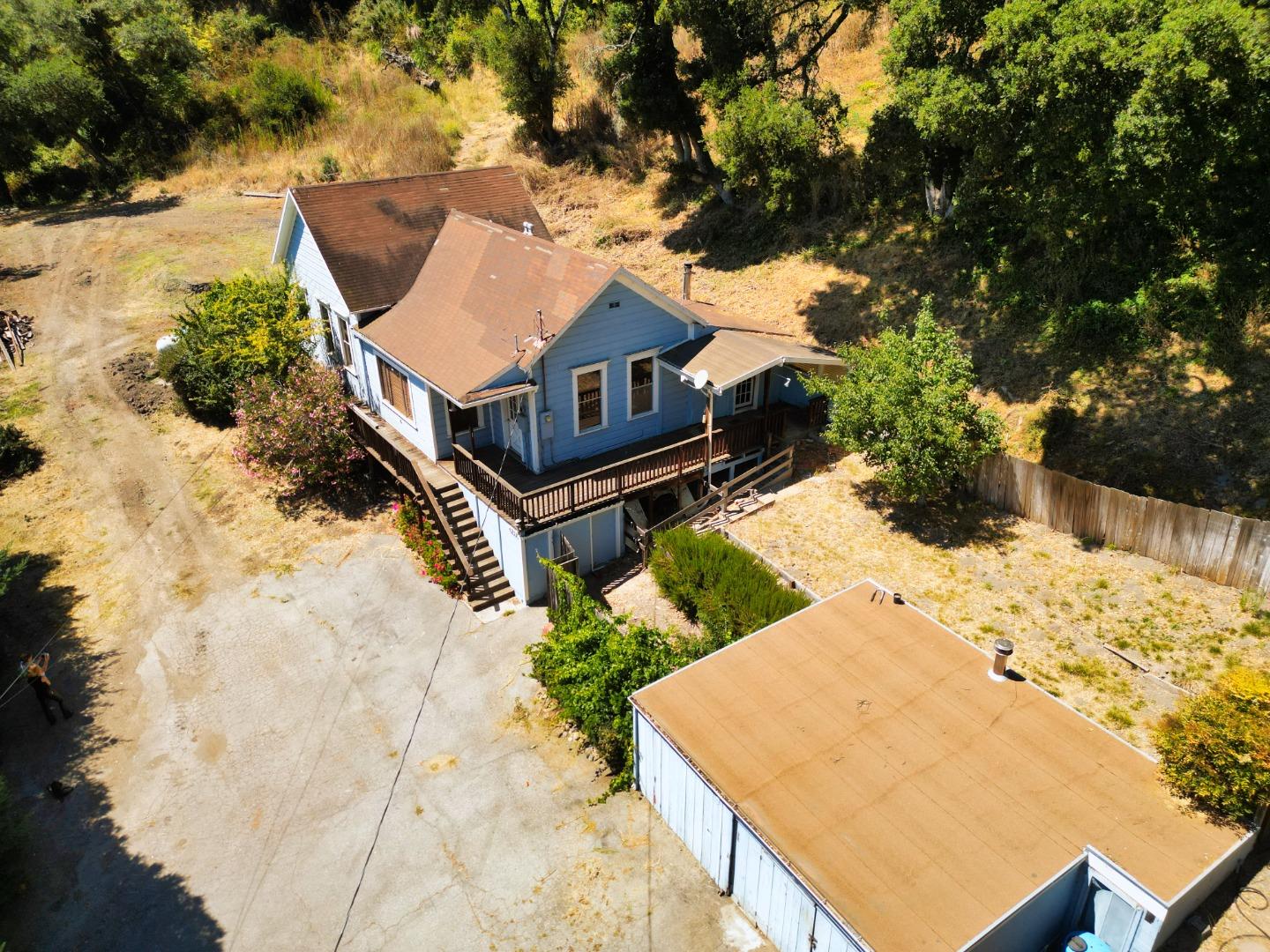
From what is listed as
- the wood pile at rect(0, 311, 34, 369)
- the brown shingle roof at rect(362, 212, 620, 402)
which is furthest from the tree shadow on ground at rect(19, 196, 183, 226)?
the brown shingle roof at rect(362, 212, 620, 402)

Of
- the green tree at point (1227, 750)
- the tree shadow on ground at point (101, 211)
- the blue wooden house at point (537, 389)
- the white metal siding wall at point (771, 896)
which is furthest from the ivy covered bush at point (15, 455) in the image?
the green tree at point (1227, 750)

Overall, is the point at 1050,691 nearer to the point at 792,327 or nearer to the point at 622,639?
the point at 622,639

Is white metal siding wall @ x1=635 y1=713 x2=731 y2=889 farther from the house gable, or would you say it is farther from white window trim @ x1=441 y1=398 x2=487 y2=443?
the house gable

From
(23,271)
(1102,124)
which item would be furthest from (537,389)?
(23,271)

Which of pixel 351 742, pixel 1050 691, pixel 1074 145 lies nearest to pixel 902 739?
pixel 1050 691

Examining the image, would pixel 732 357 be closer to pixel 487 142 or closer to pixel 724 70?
pixel 724 70
